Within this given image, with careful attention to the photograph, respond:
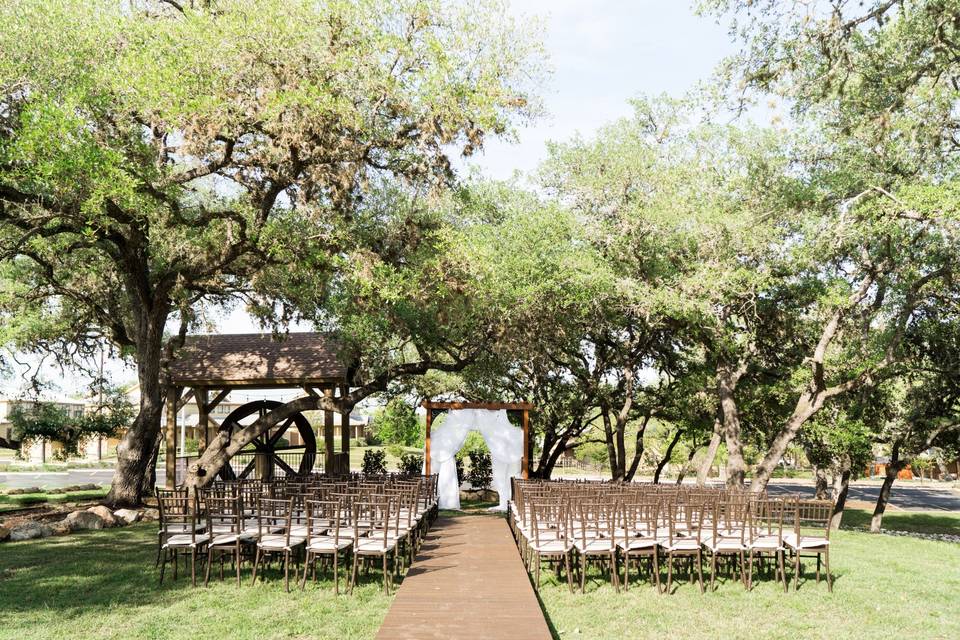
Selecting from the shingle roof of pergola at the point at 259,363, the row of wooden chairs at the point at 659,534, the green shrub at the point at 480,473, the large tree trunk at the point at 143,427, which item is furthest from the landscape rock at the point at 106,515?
the green shrub at the point at 480,473

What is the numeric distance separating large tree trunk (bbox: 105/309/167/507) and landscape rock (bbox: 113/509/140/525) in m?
0.92

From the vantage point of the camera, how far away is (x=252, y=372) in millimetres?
18766

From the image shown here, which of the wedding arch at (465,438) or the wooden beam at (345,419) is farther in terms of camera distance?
the wooden beam at (345,419)

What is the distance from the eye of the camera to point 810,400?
15.2 meters

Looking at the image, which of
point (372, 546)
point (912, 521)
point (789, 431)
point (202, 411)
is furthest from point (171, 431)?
point (912, 521)

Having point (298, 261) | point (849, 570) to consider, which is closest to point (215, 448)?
point (298, 261)

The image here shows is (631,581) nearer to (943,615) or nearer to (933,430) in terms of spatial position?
(943,615)

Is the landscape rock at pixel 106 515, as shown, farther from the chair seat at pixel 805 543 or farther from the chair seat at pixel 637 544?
the chair seat at pixel 805 543

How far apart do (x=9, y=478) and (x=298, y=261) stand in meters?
22.6

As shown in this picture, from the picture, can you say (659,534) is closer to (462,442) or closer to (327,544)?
(327,544)

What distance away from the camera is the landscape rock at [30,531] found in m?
12.3

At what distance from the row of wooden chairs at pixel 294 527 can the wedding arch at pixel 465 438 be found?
547 centimetres

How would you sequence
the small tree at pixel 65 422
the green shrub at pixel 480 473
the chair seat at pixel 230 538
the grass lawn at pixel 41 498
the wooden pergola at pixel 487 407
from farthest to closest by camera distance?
1. the green shrub at pixel 480 473
2. the small tree at pixel 65 422
3. the grass lawn at pixel 41 498
4. the wooden pergola at pixel 487 407
5. the chair seat at pixel 230 538

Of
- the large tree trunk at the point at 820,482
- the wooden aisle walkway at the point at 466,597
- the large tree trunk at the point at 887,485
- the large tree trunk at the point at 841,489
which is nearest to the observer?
the wooden aisle walkway at the point at 466,597
